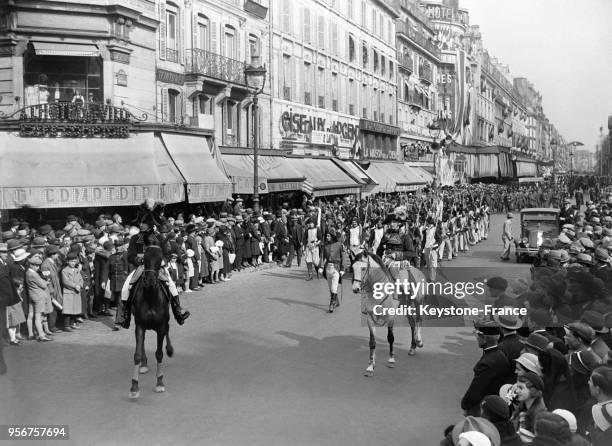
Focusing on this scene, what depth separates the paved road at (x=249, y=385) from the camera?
25.6ft

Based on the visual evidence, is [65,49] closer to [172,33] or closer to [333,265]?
[172,33]

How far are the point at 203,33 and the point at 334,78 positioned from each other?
1632 centimetres

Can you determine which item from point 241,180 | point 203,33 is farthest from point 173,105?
point 203,33

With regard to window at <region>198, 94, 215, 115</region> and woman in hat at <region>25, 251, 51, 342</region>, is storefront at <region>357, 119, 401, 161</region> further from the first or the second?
woman in hat at <region>25, 251, 51, 342</region>

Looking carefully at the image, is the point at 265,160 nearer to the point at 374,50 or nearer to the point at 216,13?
the point at 216,13

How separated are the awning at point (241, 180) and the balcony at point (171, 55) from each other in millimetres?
4293

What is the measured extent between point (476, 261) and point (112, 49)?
558 inches

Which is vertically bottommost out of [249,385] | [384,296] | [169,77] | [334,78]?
[249,385]

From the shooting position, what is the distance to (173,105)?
25.4m

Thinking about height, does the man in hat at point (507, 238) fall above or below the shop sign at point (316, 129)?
below

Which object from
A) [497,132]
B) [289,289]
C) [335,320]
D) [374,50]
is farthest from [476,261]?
[497,132]

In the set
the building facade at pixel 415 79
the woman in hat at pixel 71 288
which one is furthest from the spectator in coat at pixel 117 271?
the building facade at pixel 415 79

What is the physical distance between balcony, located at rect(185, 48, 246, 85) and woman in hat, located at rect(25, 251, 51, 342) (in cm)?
1499

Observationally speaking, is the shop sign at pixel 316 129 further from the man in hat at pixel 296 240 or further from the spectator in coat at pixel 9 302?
the spectator in coat at pixel 9 302
